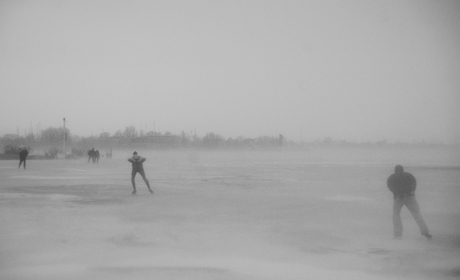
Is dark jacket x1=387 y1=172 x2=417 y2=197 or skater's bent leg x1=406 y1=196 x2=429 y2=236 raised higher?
dark jacket x1=387 y1=172 x2=417 y2=197

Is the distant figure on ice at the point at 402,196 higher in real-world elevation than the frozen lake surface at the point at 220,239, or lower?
higher

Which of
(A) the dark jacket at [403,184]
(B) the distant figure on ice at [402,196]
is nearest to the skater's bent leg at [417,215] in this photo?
(B) the distant figure on ice at [402,196]

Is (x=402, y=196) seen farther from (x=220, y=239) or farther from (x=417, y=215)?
(x=220, y=239)

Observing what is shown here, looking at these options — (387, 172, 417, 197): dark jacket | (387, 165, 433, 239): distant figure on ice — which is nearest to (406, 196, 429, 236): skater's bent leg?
(387, 165, 433, 239): distant figure on ice

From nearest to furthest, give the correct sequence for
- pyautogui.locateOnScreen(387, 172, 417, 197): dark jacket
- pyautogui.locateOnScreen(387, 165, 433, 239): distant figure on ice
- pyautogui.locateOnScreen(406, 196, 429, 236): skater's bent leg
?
pyautogui.locateOnScreen(406, 196, 429, 236): skater's bent leg → pyautogui.locateOnScreen(387, 165, 433, 239): distant figure on ice → pyautogui.locateOnScreen(387, 172, 417, 197): dark jacket

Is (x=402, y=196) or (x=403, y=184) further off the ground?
(x=403, y=184)

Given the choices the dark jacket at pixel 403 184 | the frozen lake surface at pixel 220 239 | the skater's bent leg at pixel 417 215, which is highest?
the dark jacket at pixel 403 184

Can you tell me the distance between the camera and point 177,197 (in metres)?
15.1

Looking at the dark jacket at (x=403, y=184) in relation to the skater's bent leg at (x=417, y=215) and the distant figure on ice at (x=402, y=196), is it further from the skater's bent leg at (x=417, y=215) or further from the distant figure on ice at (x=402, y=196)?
the skater's bent leg at (x=417, y=215)

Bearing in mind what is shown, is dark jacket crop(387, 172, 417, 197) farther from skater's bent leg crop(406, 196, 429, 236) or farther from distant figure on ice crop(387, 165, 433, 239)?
skater's bent leg crop(406, 196, 429, 236)

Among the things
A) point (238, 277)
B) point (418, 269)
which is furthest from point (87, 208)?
point (418, 269)

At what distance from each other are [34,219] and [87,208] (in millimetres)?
2066

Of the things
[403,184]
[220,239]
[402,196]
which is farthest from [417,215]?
[220,239]

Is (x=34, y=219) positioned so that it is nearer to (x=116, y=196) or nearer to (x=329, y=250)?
(x=116, y=196)
